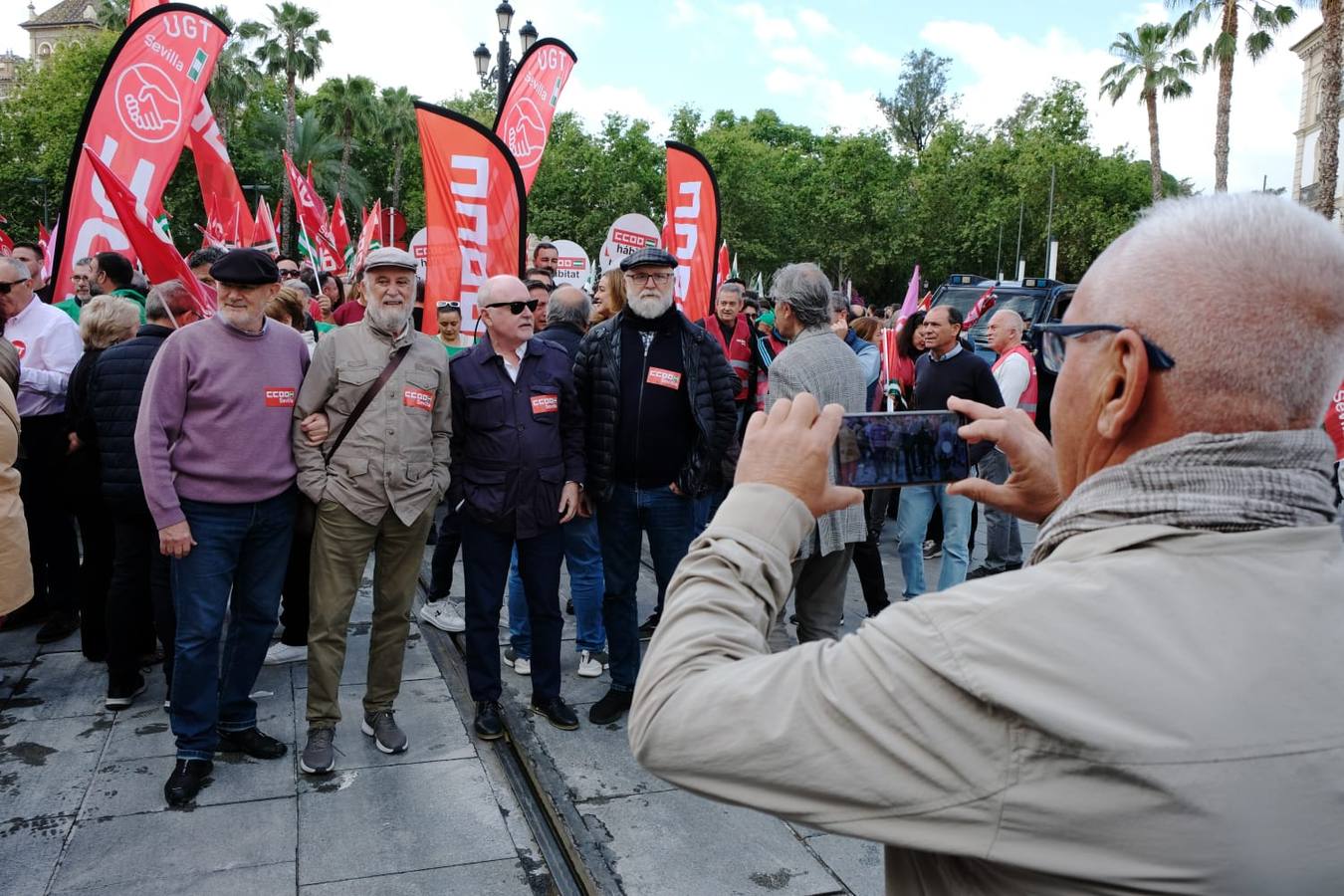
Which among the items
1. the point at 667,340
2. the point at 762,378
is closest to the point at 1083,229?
the point at 762,378

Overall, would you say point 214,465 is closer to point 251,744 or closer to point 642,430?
A: point 251,744

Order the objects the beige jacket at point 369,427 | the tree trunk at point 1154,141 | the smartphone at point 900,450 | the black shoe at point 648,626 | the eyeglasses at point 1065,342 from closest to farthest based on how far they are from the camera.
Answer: the eyeglasses at point 1065,342
the smartphone at point 900,450
the beige jacket at point 369,427
the black shoe at point 648,626
the tree trunk at point 1154,141

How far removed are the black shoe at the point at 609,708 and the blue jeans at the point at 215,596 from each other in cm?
153

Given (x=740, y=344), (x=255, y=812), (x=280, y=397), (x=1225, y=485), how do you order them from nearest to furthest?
(x=1225, y=485), (x=255, y=812), (x=280, y=397), (x=740, y=344)

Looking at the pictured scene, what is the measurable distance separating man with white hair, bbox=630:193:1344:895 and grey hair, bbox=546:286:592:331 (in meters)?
4.61

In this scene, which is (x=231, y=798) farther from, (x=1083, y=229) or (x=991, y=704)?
(x=1083, y=229)

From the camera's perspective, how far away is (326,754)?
401 cm

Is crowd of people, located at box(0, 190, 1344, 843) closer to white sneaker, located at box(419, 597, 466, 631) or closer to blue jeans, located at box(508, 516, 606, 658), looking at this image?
blue jeans, located at box(508, 516, 606, 658)

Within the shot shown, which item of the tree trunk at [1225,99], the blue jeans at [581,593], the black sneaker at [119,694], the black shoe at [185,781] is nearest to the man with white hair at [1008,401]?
the blue jeans at [581,593]

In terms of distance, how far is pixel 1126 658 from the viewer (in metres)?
0.85

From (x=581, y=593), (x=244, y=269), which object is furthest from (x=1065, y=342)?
(x=581, y=593)

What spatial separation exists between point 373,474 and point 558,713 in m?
1.43

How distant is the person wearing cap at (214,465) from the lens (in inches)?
147

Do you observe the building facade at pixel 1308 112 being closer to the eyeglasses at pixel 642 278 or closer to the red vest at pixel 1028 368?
the red vest at pixel 1028 368
